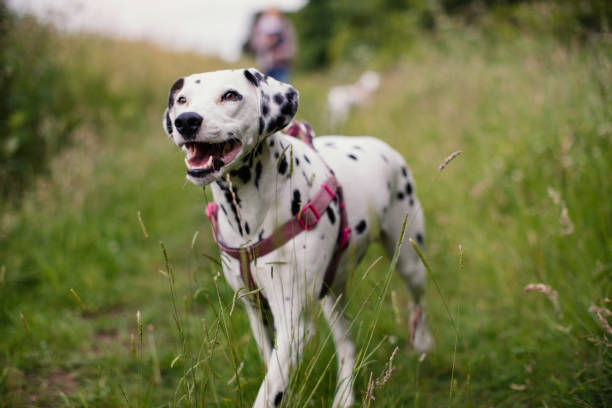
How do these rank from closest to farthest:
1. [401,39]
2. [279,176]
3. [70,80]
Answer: [279,176], [70,80], [401,39]

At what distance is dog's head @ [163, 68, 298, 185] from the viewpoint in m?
1.56

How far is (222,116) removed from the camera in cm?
158

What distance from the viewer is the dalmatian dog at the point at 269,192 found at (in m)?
1.60

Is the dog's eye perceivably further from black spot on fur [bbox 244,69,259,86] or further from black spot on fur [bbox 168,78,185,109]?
black spot on fur [bbox 168,78,185,109]

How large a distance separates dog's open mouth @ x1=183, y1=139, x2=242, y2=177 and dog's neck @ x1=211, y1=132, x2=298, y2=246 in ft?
0.38

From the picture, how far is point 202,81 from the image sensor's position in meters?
1.67

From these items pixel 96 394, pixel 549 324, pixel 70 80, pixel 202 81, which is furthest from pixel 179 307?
pixel 70 80

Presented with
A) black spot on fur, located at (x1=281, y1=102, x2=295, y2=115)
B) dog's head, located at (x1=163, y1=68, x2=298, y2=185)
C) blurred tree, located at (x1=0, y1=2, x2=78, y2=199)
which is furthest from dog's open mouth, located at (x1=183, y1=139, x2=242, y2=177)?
blurred tree, located at (x1=0, y1=2, x2=78, y2=199)

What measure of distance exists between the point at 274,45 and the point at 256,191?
704 cm

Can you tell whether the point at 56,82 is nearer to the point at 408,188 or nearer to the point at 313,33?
the point at 408,188

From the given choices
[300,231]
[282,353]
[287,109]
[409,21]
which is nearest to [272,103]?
[287,109]

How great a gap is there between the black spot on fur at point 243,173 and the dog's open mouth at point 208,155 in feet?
0.40

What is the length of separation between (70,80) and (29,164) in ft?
6.27

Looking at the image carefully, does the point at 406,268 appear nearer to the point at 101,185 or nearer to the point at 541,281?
the point at 541,281
